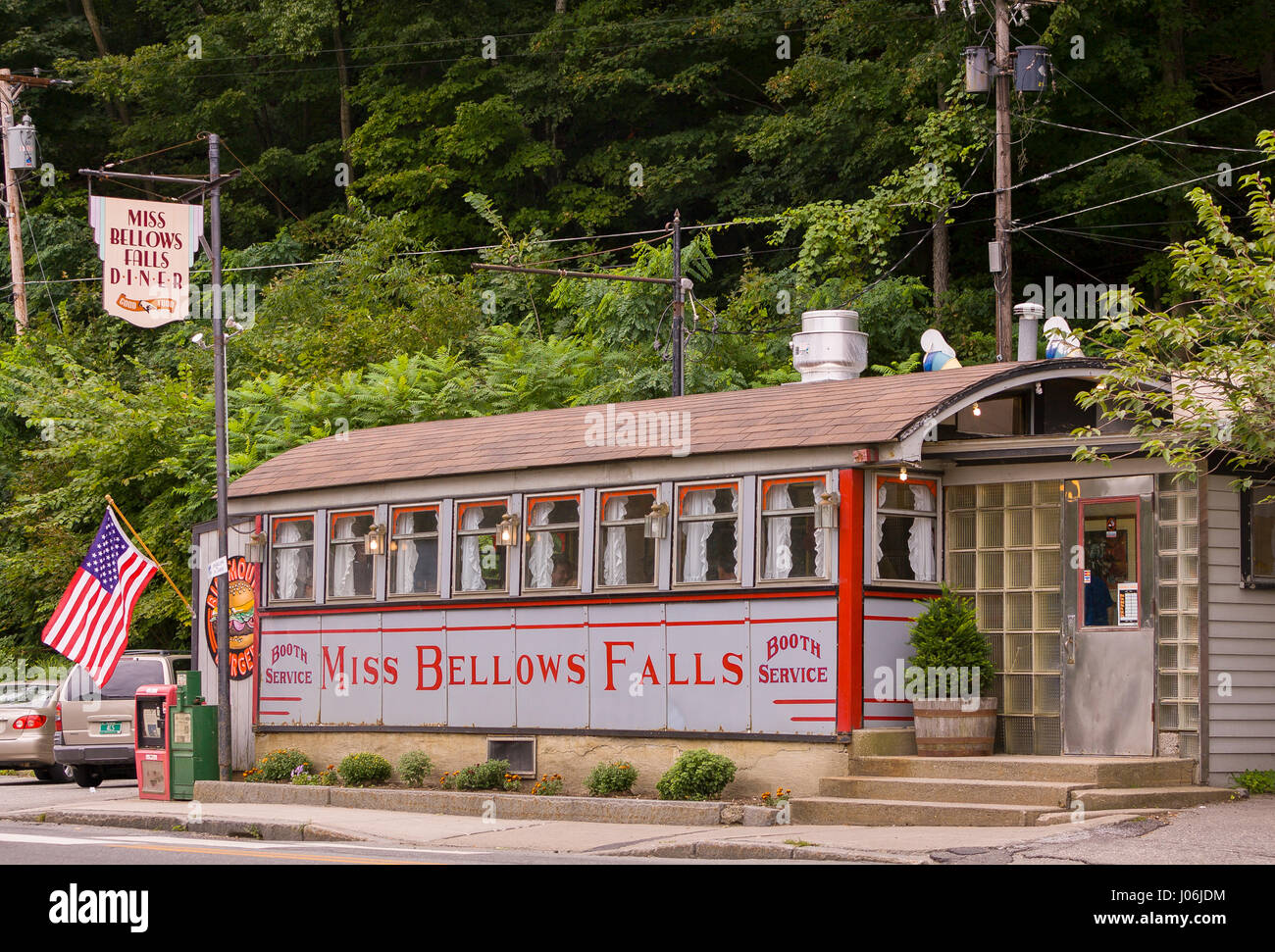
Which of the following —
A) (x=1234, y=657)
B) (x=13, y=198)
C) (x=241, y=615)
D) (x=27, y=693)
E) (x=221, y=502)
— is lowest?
(x=27, y=693)

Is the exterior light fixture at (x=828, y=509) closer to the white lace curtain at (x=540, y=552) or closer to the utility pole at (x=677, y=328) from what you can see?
the white lace curtain at (x=540, y=552)

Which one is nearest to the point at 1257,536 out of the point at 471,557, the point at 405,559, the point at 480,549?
the point at 480,549

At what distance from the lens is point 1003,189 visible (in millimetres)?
27516

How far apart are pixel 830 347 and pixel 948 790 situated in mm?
6539

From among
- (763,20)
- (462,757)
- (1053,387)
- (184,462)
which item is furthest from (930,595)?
(763,20)

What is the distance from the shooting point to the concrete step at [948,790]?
558 inches

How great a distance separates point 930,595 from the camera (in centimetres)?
1673

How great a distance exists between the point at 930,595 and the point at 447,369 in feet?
51.1

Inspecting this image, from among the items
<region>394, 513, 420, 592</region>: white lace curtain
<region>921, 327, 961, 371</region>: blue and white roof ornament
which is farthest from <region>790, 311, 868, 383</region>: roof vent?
<region>394, 513, 420, 592</region>: white lace curtain

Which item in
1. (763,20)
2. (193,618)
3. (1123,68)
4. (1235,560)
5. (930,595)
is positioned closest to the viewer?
(1235,560)

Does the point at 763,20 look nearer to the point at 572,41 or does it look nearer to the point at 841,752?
the point at 572,41

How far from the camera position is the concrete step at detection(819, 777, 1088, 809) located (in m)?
14.2

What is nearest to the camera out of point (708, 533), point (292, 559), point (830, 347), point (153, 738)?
point (708, 533)

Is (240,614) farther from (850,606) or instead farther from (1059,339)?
(1059,339)
